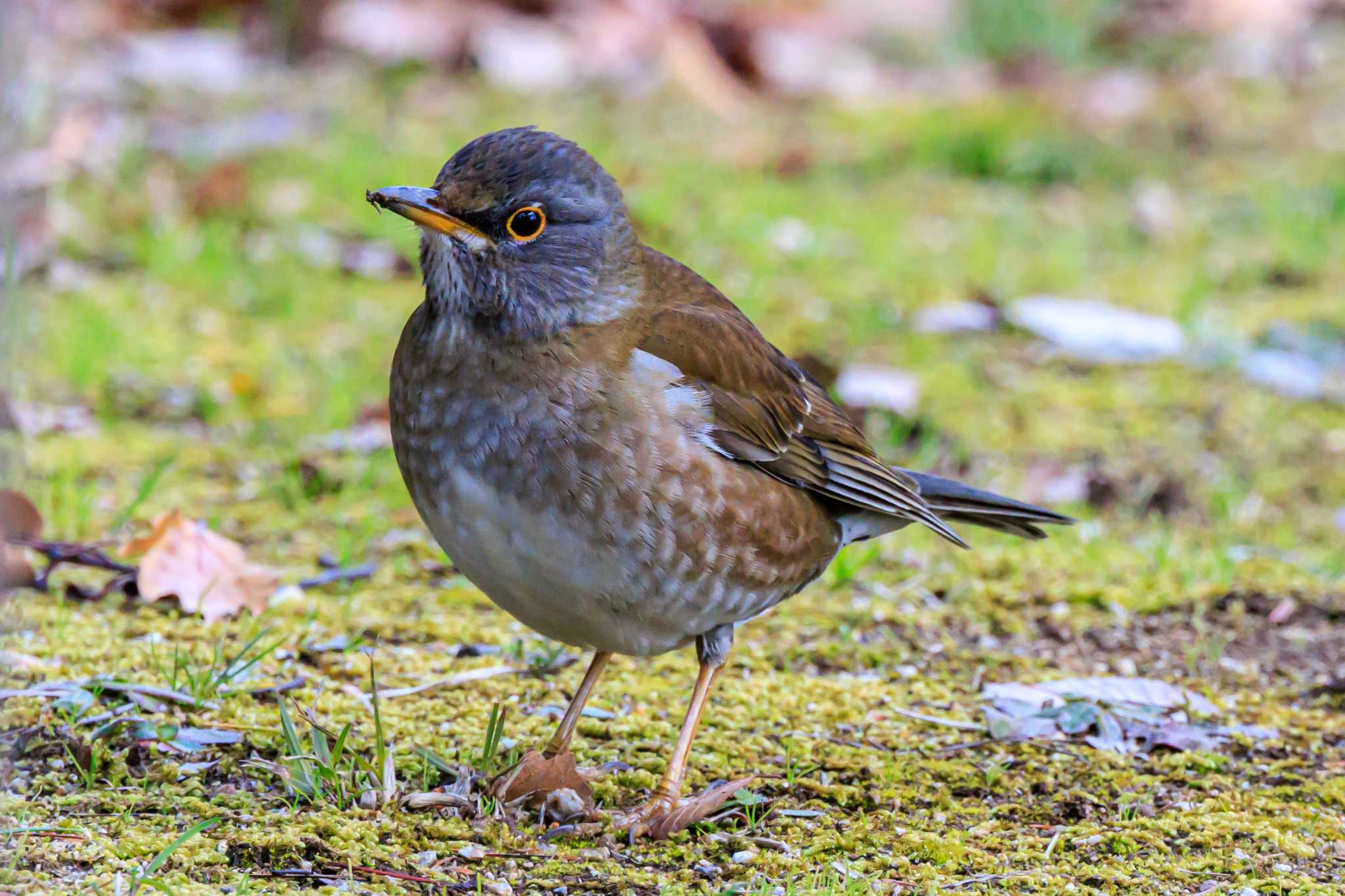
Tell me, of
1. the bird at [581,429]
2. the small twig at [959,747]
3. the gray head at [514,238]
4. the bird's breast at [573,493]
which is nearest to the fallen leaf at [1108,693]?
the small twig at [959,747]

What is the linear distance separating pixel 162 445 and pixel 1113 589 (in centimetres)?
301

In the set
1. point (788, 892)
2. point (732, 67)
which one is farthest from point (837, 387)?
point (732, 67)

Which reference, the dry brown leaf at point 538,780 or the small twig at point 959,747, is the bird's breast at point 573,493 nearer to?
the dry brown leaf at point 538,780

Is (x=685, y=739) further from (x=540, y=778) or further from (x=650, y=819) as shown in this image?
(x=540, y=778)

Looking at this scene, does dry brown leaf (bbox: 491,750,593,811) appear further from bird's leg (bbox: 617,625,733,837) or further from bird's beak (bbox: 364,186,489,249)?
bird's beak (bbox: 364,186,489,249)

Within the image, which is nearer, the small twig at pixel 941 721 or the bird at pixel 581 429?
the bird at pixel 581 429

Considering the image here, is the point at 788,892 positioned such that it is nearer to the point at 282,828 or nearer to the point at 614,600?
the point at 614,600

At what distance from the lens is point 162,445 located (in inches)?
209

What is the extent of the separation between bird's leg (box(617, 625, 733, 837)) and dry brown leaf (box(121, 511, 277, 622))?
44.0 inches

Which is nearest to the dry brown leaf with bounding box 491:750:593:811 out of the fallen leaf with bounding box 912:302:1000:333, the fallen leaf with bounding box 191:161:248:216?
the fallen leaf with bounding box 912:302:1000:333

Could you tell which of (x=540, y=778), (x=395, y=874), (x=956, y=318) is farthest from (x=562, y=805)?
(x=956, y=318)

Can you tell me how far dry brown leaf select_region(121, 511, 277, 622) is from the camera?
390 cm

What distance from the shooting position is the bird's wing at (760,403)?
3473mm

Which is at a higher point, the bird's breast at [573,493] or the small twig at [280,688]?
the bird's breast at [573,493]
